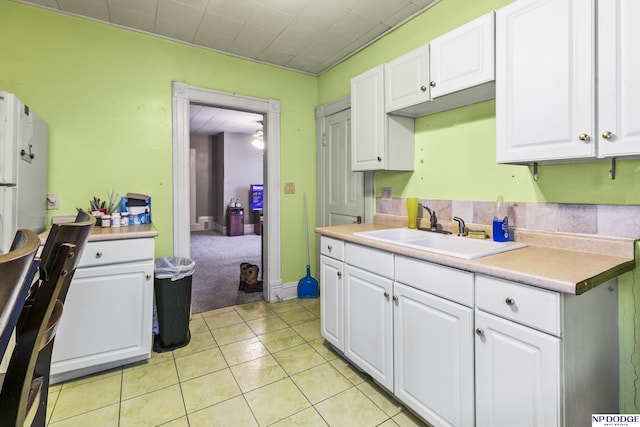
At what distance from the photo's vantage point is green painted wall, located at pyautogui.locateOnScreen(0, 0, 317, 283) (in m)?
2.31

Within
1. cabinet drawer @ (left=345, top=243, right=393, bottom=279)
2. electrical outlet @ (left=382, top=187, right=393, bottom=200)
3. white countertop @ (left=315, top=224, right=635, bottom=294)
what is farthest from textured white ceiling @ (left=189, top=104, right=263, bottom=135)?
white countertop @ (left=315, top=224, right=635, bottom=294)

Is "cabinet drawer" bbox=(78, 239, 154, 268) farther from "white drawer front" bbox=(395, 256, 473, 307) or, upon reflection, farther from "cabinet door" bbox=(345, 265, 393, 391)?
"white drawer front" bbox=(395, 256, 473, 307)

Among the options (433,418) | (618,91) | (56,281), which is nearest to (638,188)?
(618,91)

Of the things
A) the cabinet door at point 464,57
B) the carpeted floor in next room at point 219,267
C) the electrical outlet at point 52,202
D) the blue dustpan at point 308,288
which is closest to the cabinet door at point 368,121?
the cabinet door at point 464,57

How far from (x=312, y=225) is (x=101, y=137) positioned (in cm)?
220

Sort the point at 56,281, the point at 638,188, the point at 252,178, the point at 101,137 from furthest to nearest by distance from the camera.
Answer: the point at 252,178, the point at 101,137, the point at 638,188, the point at 56,281

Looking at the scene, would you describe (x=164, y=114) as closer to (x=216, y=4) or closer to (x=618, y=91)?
(x=216, y=4)

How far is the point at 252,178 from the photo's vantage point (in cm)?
845

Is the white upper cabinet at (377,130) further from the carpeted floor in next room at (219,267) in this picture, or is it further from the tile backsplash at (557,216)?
the carpeted floor in next room at (219,267)

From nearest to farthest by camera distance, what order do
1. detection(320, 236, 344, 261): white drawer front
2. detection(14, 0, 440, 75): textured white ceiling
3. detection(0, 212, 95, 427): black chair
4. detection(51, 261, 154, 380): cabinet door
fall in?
detection(0, 212, 95, 427): black chair, detection(51, 261, 154, 380): cabinet door, detection(320, 236, 344, 261): white drawer front, detection(14, 0, 440, 75): textured white ceiling

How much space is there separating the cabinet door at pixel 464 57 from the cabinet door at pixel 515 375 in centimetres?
124

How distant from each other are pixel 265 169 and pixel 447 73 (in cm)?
213

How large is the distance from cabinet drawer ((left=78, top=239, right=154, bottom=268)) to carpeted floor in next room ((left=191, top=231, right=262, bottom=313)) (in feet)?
4.06

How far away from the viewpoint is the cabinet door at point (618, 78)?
1.16m
